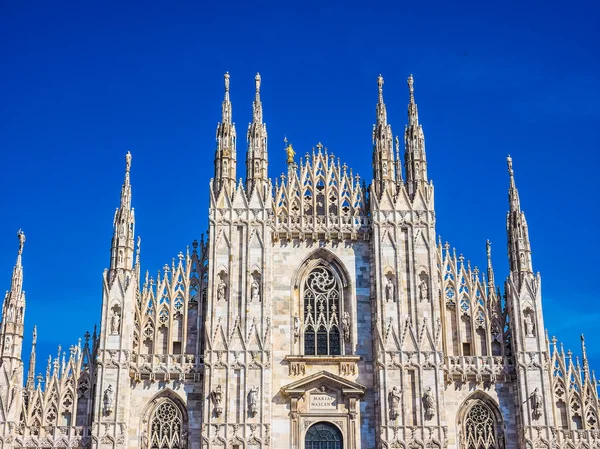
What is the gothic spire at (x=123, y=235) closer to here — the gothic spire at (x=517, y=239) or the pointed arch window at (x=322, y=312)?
the pointed arch window at (x=322, y=312)

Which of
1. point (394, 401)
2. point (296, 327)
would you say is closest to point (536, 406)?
point (394, 401)

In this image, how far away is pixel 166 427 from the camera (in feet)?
117

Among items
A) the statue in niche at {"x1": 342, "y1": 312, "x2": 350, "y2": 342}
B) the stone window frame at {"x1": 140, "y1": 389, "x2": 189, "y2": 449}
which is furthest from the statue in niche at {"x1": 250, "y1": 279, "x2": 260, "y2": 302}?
the stone window frame at {"x1": 140, "y1": 389, "x2": 189, "y2": 449}

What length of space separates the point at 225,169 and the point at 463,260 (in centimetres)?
1053

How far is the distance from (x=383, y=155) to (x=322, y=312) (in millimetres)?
7208

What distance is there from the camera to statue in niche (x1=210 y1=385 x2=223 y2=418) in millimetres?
34969

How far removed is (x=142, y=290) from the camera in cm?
3753

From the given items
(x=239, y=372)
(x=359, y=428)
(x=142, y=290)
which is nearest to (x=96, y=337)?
(x=142, y=290)

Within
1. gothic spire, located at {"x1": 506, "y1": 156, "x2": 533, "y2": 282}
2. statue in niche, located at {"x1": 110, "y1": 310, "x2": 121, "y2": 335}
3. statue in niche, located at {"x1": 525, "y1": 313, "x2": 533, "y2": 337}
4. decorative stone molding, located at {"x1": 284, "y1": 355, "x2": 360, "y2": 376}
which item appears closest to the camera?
statue in niche, located at {"x1": 110, "y1": 310, "x2": 121, "y2": 335}

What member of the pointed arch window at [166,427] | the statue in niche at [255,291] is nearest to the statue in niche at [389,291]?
the statue in niche at [255,291]

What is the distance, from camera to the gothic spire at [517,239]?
37.7 m

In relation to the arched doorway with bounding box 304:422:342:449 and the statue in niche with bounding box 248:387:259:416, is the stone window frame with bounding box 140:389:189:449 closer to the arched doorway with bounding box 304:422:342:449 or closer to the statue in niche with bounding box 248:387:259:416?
the statue in niche with bounding box 248:387:259:416

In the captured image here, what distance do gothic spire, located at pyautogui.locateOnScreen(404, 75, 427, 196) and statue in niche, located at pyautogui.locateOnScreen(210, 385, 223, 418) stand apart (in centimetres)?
1137

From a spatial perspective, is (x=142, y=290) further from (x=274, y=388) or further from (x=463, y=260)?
(x=463, y=260)
